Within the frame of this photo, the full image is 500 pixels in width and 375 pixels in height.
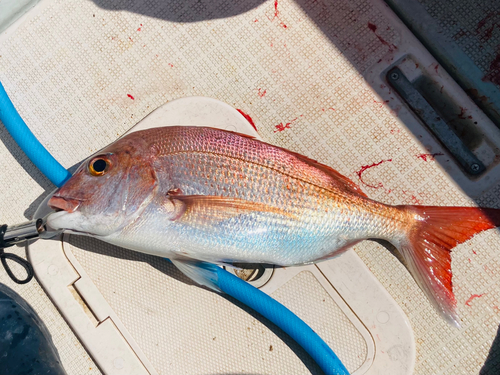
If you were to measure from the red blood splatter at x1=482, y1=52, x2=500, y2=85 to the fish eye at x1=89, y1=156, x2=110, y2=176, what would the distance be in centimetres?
220

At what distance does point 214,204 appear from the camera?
167 cm

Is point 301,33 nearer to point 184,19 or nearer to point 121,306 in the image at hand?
point 184,19

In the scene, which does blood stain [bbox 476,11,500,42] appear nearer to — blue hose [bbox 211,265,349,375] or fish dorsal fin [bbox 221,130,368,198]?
fish dorsal fin [bbox 221,130,368,198]

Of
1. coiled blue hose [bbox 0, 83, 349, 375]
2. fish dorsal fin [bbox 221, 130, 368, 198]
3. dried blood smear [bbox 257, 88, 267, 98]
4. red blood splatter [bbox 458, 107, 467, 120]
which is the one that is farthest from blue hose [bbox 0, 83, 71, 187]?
red blood splatter [bbox 458, 107, 467, 120]

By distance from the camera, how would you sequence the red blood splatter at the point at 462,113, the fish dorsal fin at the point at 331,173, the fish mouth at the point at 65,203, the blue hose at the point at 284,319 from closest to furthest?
1. the fish mouth at the point at 65,203
2. the fish dorsal fin at the point at 331,173
3. the blue hose at the point at 284,319
4. the red blood splatter at the point at 462,113

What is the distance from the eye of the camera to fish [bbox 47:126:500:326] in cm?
166

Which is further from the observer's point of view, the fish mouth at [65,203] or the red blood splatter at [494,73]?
the red blood splatter at [494,73]

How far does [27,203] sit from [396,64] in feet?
7.78

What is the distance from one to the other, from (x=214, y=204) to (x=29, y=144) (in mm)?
1181

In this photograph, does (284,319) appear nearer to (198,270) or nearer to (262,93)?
(198,270)

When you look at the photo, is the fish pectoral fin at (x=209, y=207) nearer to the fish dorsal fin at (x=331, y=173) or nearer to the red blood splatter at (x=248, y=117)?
the fish dorsal fin at (x=331, y=173)

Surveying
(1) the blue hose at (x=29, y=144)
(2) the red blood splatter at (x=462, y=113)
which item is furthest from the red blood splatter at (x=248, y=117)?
(2) the red blood splatter at (x=462, y=113)

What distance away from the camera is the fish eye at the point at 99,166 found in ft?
5.51

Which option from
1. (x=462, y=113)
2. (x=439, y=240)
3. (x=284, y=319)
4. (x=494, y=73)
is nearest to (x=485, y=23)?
(x=494, y=73)
